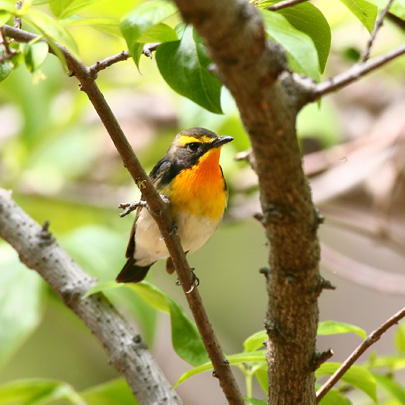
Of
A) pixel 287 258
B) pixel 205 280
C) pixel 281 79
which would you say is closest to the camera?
pixel 281 79

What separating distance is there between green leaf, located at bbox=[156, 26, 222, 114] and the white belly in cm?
143

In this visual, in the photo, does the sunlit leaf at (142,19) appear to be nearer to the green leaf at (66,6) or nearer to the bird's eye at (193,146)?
the green leaf at (66,6)

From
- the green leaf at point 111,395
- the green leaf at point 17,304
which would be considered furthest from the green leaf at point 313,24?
the green leaf at point 17,304

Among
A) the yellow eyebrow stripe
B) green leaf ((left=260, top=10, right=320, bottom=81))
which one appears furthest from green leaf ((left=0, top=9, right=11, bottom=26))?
the yellow eyebrow stripe

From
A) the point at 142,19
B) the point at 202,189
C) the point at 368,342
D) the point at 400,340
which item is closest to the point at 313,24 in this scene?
the point at 142,19

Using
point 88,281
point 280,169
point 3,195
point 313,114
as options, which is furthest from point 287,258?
point 313,114

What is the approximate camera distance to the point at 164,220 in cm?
182

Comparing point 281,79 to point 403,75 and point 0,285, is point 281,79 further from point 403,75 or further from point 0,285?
point 403,75

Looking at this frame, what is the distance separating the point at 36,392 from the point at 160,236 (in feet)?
3.37

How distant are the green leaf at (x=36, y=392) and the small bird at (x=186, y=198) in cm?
90

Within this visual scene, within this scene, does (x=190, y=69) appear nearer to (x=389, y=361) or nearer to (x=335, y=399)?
(x=335, y=399)

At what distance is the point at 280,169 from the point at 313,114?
2.81 meters

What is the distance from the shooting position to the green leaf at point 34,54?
128 cm

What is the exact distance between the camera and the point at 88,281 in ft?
8.32
